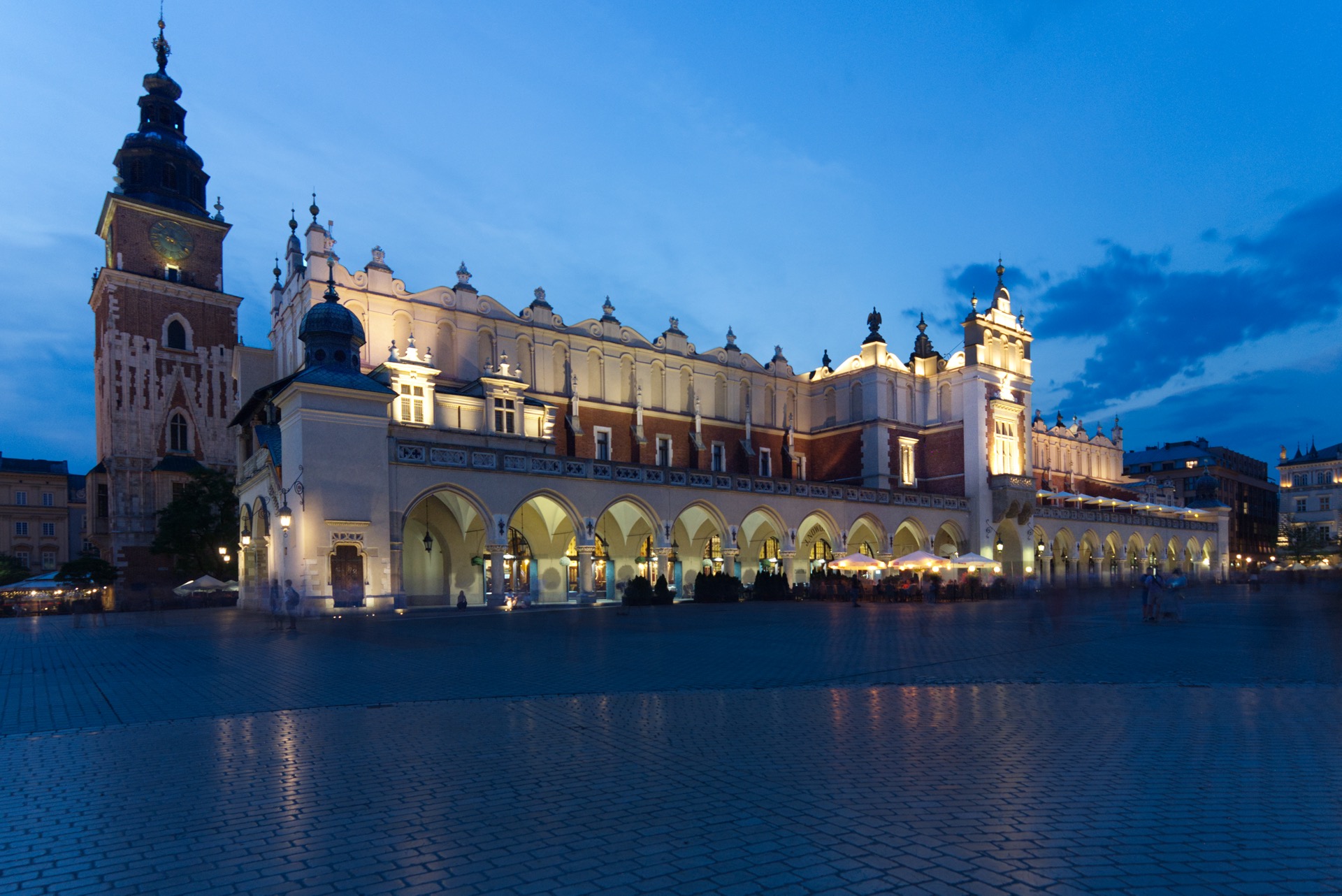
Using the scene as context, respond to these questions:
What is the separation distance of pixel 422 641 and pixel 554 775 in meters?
12.6

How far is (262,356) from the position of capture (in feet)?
149

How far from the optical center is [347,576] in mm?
27938

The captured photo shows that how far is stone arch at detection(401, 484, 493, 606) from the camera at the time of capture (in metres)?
35.9

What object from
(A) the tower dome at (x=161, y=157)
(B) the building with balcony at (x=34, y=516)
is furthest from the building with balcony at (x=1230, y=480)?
(B) the building with balcony at (x=34, y=516)

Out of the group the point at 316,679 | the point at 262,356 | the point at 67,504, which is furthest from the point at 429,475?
the point at 67,504

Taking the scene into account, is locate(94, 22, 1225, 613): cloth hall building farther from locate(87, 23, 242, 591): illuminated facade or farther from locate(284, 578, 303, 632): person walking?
locate(284, 578, 303, 632): person walking

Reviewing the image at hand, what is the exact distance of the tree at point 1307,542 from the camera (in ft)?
282

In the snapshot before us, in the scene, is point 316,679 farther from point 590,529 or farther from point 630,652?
point 590,529

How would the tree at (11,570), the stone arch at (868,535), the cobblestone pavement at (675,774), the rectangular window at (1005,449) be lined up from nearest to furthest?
1. the cobblestone pavement at (675,774)
2. the stone arch at (868,535)
3. the rectangular window at (1005,449)
4. the tree at (11,570)

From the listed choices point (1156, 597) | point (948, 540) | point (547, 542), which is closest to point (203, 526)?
point (547, 542)

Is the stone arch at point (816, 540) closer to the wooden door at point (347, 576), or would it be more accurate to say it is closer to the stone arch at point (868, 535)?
the stone arch at point (868, 535)

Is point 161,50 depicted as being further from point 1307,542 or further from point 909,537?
point 1307,542

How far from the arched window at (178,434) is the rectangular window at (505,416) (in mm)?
26929

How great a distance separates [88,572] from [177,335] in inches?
626
